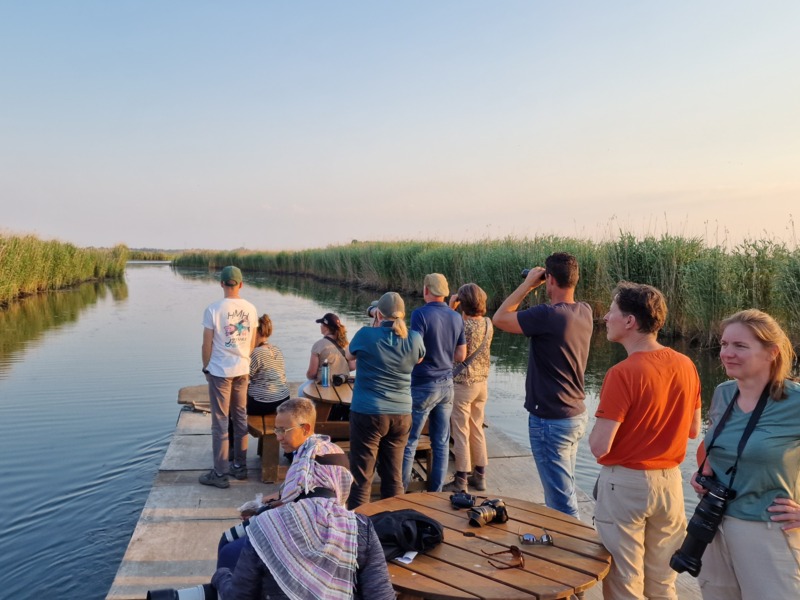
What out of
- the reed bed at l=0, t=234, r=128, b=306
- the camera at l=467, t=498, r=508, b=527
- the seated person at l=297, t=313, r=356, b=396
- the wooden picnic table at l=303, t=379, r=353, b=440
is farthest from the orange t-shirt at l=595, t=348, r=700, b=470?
the reed bed at l=0, t=234, r=128, b=306

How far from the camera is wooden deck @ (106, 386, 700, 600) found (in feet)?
12.6

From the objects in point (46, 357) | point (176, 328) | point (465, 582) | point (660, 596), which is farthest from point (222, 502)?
point (176, 328)

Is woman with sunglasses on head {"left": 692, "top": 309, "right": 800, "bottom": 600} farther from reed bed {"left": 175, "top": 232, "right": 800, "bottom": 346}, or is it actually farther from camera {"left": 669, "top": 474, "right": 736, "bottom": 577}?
reed bed {"left": 175, "top": 232, "right": 800, "bottom": 346}

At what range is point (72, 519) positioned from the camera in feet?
17.5

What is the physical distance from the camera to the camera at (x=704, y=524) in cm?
252

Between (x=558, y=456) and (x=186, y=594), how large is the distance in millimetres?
2122

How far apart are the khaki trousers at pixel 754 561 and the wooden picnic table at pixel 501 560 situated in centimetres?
46

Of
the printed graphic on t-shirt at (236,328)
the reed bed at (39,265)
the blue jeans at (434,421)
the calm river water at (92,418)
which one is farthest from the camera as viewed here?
the reed bed at (39,265)

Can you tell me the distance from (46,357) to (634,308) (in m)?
13.4

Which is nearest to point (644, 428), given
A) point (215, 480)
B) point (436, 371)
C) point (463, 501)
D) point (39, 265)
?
point (463, 501)

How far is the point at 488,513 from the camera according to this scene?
3145 mm

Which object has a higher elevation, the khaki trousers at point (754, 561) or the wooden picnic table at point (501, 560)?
the khaki trousers at point (754, 561)

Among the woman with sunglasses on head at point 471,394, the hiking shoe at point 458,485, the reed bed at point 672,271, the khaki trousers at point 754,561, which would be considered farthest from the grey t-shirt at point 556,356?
the reed bed at point 672,271

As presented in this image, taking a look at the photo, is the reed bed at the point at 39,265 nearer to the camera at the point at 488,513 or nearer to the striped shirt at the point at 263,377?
the striped shirt at the point at 263,377
